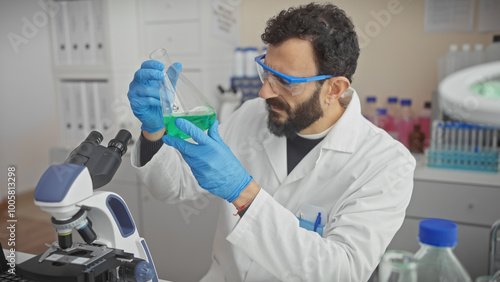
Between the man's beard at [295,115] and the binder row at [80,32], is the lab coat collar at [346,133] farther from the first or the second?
the binder row at [80,32]

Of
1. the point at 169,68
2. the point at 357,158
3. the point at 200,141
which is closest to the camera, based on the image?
the point at 200,141

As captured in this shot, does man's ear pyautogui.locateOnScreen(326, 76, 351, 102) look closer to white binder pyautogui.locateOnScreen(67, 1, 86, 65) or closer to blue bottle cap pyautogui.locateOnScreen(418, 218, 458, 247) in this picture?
blue bottle cap pyautogui.locateOnScreen(418, 218, 458, 247)

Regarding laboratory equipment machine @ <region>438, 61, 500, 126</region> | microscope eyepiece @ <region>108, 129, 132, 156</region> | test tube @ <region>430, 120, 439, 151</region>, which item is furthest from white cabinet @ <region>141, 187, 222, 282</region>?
laboratory equipment machine @ <region>438, 61, 500, 126</region>

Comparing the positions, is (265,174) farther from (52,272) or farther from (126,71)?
(126,71)

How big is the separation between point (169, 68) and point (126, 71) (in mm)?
1565

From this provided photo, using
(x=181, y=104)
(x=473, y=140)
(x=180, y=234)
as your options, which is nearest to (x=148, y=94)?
(x=181, y=104)

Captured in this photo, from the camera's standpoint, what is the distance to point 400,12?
7.89 ft

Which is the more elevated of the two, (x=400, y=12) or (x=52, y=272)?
(x=400, y=12)

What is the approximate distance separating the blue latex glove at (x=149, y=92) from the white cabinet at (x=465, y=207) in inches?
54.4

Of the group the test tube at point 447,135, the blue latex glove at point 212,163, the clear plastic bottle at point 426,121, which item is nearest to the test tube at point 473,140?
the test tube at point 447,135

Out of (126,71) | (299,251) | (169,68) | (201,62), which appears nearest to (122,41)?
(126,71)

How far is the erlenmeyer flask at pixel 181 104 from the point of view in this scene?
0.97 m

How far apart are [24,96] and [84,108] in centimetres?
157

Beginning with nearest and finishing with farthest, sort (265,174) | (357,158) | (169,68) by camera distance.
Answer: (169,68), (357,158), (265,174)
